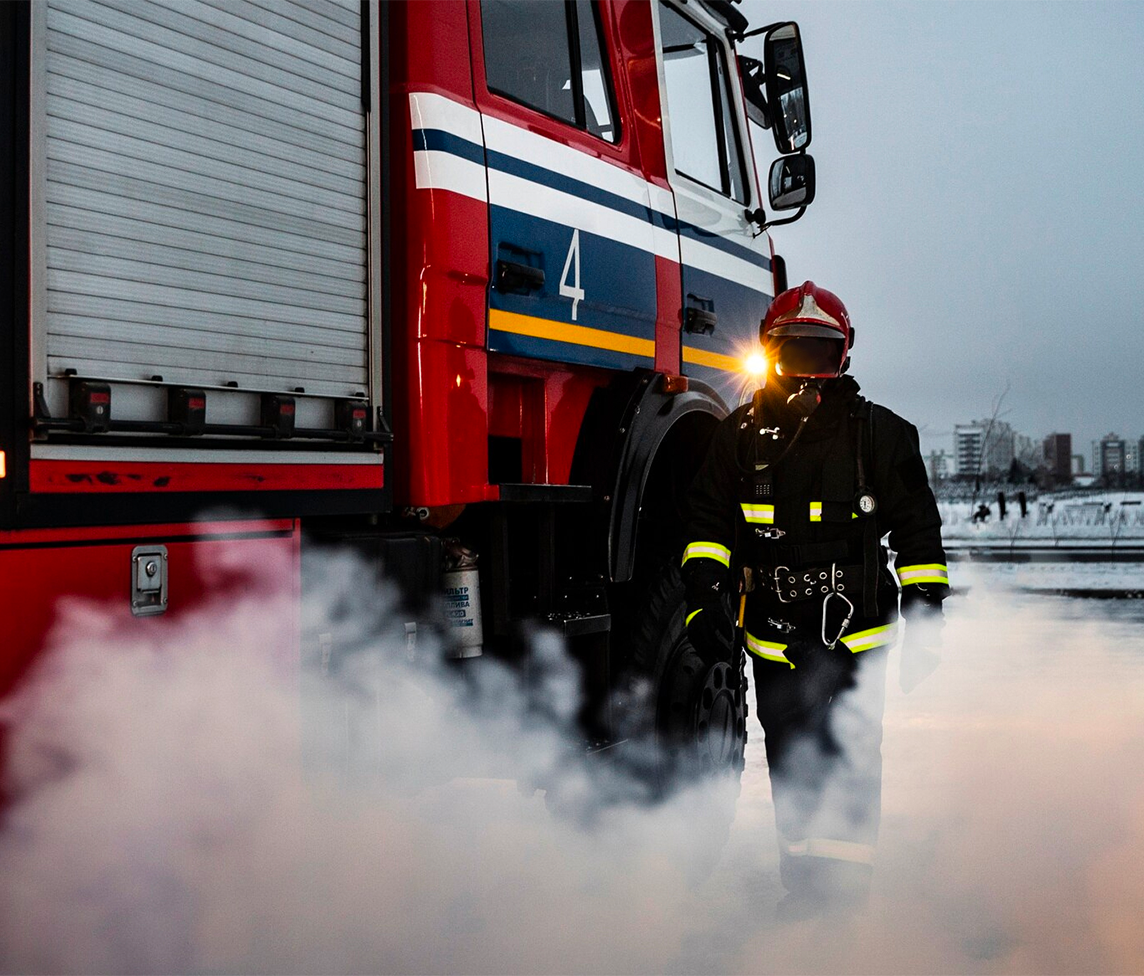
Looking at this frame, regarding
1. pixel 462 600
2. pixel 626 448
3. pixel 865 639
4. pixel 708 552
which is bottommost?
pixel 865 639

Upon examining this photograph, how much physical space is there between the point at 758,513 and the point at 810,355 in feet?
1.59

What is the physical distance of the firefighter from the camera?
3625mm

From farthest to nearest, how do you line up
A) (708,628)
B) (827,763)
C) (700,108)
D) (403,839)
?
(700,108) < (708,628) < (827,763) < (403,839)

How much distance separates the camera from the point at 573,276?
3809 mm

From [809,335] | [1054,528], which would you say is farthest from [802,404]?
[1054,528]

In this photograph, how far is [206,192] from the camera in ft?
8.88

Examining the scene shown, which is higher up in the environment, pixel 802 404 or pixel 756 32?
pixel 756 32

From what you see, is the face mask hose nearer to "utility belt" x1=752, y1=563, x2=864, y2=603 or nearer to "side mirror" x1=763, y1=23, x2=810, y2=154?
"utility belt" x1=752, y1=563, x2=864, y2=603

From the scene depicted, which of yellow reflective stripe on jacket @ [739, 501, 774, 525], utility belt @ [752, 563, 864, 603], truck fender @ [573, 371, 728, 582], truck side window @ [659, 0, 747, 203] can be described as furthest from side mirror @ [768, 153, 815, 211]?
utility belt @ [752, 563, 864, 603]

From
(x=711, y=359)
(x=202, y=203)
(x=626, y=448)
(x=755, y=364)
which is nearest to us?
(x=202, y=203)

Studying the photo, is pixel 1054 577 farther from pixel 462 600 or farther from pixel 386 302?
pixel 386 302

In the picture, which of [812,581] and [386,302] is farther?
[812,581]

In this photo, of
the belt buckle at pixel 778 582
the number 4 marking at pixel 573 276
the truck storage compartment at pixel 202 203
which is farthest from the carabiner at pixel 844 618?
the truck storage compartment at pixel 202 203

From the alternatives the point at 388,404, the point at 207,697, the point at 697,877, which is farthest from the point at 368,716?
the point at 697,877
